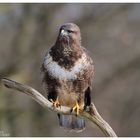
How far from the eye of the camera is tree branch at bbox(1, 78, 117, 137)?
17.2 feet

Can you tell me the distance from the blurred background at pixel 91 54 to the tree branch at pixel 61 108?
10cm

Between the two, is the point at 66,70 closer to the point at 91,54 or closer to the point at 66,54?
the point at 66,54

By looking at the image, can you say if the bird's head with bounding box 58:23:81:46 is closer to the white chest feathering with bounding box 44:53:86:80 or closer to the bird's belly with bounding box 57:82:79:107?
the white chest feathering with bounding box 44:53:86:80

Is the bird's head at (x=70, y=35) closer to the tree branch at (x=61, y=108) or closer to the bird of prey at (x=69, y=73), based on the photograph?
the bird of prey at (x=69, y=73)

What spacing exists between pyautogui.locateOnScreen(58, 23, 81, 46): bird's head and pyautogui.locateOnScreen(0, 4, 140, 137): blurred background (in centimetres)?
21

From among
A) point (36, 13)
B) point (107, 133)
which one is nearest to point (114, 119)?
point (107, 133)

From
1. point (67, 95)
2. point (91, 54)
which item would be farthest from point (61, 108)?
point (91, 54)

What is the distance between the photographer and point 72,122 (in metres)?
5.34

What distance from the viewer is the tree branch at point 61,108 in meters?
5.25

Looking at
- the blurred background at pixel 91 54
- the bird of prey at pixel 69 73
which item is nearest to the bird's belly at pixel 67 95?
the bird of prey at pixel 69 73

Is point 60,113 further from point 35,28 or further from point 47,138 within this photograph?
point 35,28

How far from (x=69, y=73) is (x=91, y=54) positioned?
256 millimetres

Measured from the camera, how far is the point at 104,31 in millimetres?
5875

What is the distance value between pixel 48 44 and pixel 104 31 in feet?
1.15
